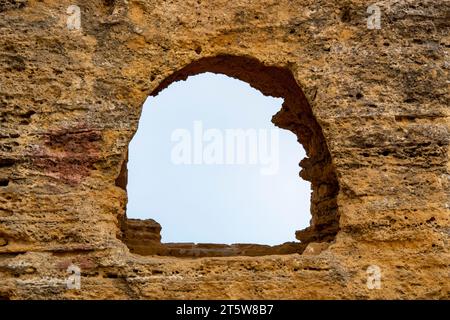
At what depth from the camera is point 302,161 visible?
8414mm

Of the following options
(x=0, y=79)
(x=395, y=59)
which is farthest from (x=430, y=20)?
(x=0, y=79)

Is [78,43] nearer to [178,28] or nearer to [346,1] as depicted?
[178,28]

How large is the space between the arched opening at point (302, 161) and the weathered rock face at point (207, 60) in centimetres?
37

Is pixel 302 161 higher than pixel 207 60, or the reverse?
pixel 207 60

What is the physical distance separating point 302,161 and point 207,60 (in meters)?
1.71

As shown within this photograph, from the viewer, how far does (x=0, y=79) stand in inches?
270

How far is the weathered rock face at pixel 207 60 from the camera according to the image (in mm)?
6570

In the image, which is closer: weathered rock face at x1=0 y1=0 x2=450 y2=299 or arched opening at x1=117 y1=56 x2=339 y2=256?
weathered rock face at x1=0 y1=0 x2=450 y2=299

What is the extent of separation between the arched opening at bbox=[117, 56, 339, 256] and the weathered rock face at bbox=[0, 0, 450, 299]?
37 centimetres

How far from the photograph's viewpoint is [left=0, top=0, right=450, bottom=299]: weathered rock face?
6570 mm

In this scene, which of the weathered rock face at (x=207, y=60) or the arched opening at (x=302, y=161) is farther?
the arched opening at (x=302, y=161)

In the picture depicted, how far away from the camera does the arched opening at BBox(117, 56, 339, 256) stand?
761 cm

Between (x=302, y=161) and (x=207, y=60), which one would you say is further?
(x=302, y=161)

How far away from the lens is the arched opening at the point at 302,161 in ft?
25.0
